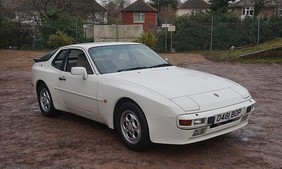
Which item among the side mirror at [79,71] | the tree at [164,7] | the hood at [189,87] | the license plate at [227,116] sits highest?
the tree at [164,7]

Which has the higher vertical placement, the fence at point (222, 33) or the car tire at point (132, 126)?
the fence at point (222, 33)

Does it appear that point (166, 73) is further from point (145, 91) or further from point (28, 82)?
point (28, 82)

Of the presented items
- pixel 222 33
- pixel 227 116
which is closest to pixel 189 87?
pixel 227 116

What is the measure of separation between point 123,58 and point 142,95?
1460 mm

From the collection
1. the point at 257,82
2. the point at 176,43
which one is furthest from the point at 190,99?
the point at 176,43

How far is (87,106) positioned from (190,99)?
190 centimetres

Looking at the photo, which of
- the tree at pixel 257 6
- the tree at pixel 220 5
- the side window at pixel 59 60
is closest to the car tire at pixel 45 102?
the side window at pixel 59 60

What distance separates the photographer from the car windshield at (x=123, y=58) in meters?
5.66

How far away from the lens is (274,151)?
4895mm

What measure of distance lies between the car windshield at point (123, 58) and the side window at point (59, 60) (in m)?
0.86

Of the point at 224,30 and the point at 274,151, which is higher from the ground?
the point at 224,30

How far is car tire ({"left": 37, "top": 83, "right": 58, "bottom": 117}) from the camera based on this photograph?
679cm

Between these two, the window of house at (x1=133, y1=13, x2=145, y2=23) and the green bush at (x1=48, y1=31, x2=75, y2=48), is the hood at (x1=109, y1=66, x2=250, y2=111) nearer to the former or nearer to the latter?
the green bush at (x1=48, y1=31, x2=75, y2=48)

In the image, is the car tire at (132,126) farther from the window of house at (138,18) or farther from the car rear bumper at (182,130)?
the window of house at (138,18)
